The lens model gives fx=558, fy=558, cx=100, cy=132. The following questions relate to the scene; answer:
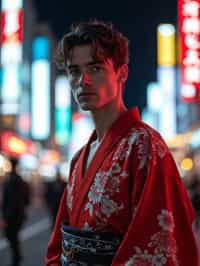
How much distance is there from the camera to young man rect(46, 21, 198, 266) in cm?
187

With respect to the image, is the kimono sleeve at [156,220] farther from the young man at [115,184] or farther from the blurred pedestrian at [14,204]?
the blurred pedestrian at [14,204]

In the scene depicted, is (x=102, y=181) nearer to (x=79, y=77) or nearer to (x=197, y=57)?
(x=79, y=77)

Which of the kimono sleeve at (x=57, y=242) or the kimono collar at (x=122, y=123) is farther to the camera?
the kimono sleeve at (x=57, y=242)

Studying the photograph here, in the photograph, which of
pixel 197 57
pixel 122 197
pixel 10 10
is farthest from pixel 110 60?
pixel 10 10

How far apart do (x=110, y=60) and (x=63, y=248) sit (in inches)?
29.4

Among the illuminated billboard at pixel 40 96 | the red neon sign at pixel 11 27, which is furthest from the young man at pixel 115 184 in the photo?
the illuminated billboard at pixel 40 96

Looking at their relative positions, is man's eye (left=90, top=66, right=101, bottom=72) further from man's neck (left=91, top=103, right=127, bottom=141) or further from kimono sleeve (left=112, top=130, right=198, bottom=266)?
kimono sleeve (left=112, top=130, right=198, bottom=266)

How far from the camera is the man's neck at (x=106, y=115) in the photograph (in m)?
2.19

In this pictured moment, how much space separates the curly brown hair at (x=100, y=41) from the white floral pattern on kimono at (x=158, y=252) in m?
0.64

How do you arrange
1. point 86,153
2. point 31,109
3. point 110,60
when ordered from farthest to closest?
point 31,109, point 86,153, point 110,60

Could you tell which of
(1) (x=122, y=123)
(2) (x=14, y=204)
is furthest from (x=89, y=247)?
(2) (x=14, y=204)

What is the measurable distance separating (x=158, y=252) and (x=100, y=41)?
2.62 ft

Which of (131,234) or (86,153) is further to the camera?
(86,153)

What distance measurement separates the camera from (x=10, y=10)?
25953 millimetres
